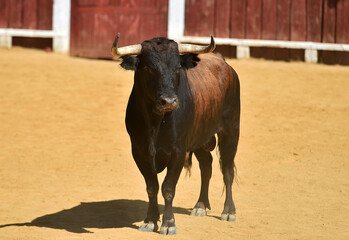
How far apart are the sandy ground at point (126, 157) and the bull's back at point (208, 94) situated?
858 mm

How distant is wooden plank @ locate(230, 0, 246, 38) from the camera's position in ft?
51.2

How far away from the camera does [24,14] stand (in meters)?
16.4

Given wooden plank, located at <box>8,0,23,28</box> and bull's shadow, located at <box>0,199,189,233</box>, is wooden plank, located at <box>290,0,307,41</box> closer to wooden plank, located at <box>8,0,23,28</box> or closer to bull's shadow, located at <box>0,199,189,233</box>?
wooden plank, located at <box>8,0,23,28</box>

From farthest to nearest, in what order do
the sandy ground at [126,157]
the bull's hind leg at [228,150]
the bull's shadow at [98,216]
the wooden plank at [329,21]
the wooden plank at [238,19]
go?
the wooden plank at [238,19]
the wooden plank at [329,21]
the bull's hind leg at [228,150]
the sandy ground at [126,157]
the bull's shadow at [98,216]

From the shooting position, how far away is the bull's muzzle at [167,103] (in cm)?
636

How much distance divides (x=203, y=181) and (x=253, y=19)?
8.10 metres

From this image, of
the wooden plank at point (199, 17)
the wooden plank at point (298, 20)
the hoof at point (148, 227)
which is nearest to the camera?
the hoof at point (148, 227)

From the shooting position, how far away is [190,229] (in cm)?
706

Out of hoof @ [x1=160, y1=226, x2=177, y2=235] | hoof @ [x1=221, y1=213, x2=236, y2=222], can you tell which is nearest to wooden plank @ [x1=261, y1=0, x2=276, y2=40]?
hoof @ [x1=221, y1=213, x2=236, y2=222]

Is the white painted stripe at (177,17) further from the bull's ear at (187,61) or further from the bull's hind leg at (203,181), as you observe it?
the bull's ear at (187,61)

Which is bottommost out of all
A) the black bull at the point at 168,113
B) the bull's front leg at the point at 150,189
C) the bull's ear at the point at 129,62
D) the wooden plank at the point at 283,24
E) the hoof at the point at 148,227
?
the hoof at the point at 148,227

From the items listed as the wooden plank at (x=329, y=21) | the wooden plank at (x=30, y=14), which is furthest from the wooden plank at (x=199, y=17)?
the wooden plank at (x=30, y=14)

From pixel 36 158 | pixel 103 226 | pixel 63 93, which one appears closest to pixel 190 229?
pixel 103 226

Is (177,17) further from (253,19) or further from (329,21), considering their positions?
(329,21)
